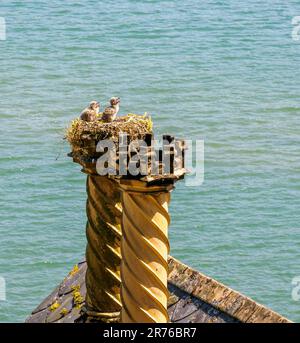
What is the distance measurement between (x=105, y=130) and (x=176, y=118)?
122 ft

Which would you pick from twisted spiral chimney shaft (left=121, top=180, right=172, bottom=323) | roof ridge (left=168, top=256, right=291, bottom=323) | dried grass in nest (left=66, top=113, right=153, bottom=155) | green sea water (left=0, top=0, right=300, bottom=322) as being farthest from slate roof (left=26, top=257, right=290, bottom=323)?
green sea water (left=0, top=0, right=300, bottom=322)

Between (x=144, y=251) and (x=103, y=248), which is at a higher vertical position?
(x=144, y=251)

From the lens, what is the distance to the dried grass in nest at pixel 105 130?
1959 cm

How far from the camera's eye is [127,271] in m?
19.2

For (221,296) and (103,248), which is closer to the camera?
(103,248)

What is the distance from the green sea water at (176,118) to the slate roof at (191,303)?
1369 cm

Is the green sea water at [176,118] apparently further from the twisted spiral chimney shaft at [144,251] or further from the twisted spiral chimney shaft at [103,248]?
the twisted spiral chimney shaft at [144,251]

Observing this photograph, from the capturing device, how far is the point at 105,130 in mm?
20156

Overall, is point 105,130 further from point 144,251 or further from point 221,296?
point 221,296

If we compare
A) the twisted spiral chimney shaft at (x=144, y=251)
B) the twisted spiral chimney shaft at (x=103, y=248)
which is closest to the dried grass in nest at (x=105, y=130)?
the twisted spiral chimney shaft at (x=103, y=248)

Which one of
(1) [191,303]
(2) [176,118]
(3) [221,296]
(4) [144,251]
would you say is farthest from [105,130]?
(2) [176,118]

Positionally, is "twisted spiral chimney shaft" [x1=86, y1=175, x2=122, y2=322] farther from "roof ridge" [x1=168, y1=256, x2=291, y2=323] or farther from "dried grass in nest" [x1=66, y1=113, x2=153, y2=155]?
"roof ridge" [x1=168, y1=256, x2=291, y2=323]
